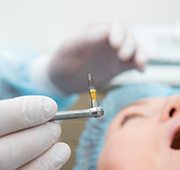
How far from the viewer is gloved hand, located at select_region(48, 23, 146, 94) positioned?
1217mm

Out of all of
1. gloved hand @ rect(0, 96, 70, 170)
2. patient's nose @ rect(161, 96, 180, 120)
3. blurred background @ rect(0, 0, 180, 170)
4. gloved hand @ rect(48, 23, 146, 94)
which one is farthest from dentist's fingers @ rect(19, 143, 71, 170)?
blurred background @ rect(0, 0, 180, 170)

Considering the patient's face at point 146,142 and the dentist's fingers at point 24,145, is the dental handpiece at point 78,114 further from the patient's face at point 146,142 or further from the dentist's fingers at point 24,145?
the patient's face at point 146,142

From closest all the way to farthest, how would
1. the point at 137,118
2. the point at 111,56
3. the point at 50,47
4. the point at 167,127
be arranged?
the point at 167,127, the point at 137,118, the point at 111,56, the point at 50,47

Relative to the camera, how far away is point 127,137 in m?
0.91

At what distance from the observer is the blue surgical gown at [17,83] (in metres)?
1.37

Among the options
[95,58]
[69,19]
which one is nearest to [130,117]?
[95,58]

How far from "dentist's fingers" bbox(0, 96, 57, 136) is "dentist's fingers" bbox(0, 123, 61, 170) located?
0.06ft

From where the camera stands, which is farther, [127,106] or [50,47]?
[50,47]

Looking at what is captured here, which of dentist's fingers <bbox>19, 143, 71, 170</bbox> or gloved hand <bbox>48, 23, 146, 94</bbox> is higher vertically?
gloved hand <bbox>48, 23, 146, 94</bbox>

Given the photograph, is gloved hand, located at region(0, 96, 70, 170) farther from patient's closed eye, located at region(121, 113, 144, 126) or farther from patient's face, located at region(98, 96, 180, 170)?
patient's closed eye, located at region(121, 113, 144, 126)

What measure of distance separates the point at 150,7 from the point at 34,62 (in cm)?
86

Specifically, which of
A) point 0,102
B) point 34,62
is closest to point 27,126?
point 0,102

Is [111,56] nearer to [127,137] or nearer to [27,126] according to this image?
[127,137]

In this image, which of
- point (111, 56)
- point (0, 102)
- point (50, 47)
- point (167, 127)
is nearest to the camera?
point (0, 102)
